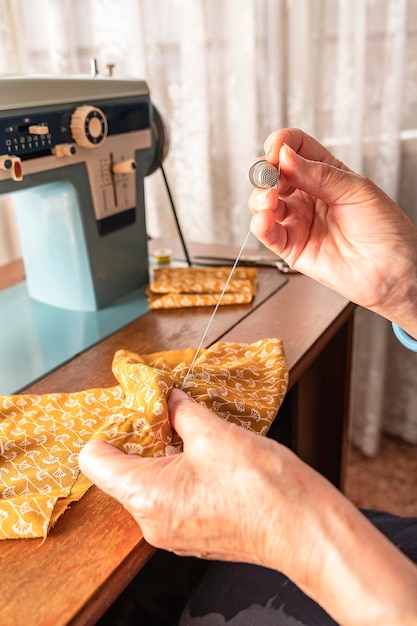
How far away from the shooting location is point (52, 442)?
0.69 m

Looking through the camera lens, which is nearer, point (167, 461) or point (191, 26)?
point (167, 461)

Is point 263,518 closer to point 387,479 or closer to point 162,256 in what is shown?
point 162,256

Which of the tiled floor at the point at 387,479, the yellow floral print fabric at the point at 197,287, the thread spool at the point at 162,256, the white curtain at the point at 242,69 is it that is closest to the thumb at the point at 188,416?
the yellow floral print fabric at the point at 197,287

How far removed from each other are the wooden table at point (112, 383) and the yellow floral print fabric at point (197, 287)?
2 cm

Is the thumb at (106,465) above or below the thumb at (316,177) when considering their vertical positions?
Result: below

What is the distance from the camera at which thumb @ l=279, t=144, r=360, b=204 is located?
30.1 inches

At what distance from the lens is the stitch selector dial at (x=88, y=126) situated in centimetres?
92

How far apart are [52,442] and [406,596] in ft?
1.35

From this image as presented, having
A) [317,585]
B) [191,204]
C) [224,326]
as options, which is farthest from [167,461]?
[191,204]

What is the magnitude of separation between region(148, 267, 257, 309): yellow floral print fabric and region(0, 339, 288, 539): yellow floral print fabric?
0.21 meters

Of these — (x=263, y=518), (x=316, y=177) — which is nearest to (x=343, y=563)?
(x=263, y=518)

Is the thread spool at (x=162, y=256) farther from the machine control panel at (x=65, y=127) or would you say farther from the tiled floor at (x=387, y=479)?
the tiled floor at (x=387, y=479)

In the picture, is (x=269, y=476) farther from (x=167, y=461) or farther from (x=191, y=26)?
(x=191, y=26)

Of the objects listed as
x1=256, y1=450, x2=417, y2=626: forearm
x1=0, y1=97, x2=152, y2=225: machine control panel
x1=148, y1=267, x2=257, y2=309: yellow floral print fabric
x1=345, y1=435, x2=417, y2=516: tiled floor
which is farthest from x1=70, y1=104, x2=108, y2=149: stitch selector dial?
x1=345, y1=435, x2=417, y2=516: tiled floor
